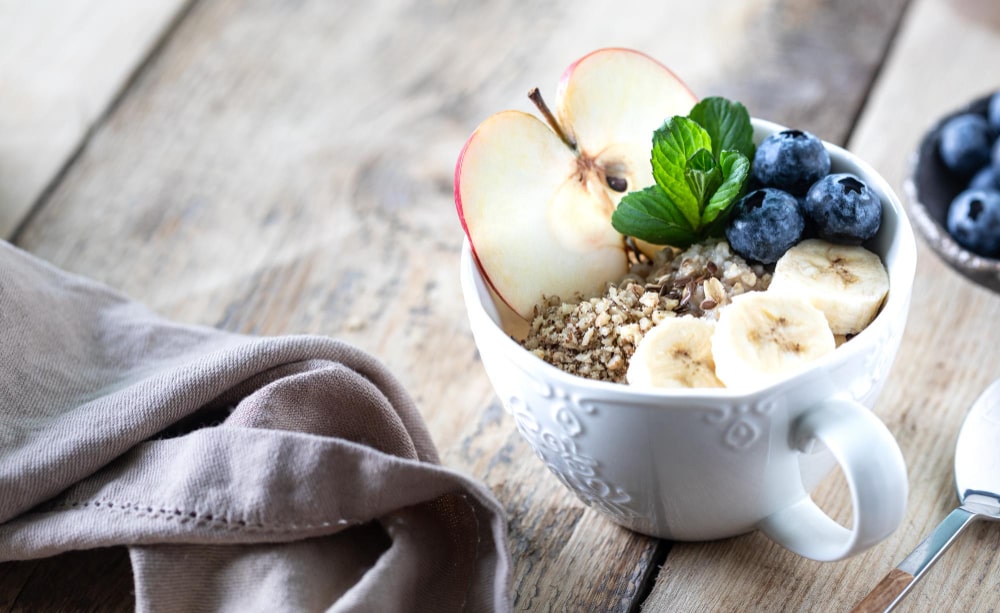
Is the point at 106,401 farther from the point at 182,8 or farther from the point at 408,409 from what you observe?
the point at 182,8

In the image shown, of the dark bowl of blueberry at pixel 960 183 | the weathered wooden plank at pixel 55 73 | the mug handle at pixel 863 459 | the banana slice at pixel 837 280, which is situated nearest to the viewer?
the mug handle at pixel 863 459

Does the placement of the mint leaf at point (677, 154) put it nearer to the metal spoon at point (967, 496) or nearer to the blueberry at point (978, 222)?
the metal spoon at point (967, 496)

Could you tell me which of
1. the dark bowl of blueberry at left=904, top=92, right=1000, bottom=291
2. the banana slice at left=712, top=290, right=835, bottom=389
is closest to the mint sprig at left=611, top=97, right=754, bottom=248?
the banana slice at left=712, top=290, right=835, bottom=389

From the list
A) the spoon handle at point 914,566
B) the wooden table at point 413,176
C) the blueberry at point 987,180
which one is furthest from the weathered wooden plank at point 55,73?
the blueberry at point 987,180

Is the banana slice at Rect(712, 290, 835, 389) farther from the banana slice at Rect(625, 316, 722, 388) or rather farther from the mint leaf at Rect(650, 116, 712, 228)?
the mint leaf at Rect(650, 116, 712, 228)

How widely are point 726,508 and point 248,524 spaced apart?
346 millimetres

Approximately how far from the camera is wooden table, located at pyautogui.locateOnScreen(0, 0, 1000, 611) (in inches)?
31.5

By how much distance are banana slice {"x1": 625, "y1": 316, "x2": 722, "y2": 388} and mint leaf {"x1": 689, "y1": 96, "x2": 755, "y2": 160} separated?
7.3 inches

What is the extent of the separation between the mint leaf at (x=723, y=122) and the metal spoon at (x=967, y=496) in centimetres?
31

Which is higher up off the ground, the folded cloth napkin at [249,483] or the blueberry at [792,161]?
the blueberry at [792,161]

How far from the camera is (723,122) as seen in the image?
0.83m

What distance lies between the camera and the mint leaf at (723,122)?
2.73 feet

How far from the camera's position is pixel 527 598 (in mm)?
781

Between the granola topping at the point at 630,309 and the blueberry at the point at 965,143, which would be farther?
the blueberry at the point at 965,143
